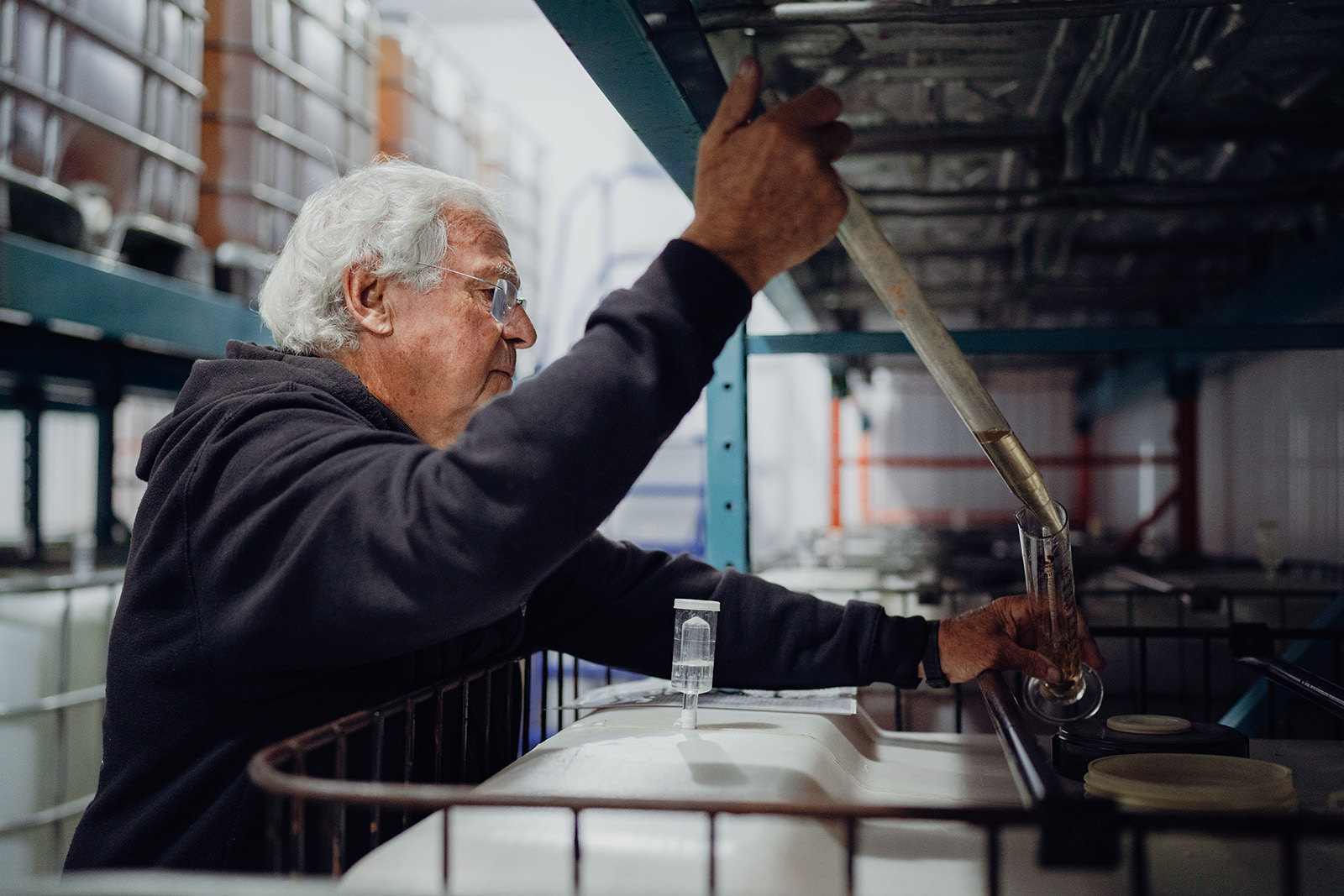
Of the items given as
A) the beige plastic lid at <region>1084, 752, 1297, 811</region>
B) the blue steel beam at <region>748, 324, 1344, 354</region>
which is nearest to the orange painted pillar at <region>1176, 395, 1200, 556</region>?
the blue steel beam at <region>748, 324, 1344, 354</region>

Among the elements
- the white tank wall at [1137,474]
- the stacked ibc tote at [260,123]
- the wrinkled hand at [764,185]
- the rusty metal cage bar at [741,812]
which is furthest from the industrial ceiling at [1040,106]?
the white tank wall at [1137,474]

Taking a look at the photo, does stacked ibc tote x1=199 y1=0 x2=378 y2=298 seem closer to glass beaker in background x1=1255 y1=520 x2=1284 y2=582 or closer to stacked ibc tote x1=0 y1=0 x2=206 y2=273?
stacked ibc tote x1=0 y1=0 x2=206 y2=273

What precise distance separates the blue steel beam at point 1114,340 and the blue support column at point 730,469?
0.52ft

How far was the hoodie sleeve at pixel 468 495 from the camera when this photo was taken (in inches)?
30.2

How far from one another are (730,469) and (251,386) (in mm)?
1036

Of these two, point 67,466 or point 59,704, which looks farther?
point 67,466

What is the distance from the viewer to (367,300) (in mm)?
1230

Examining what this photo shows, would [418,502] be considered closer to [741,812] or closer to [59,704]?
[741,812]

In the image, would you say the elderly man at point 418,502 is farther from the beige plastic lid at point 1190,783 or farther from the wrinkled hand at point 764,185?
the beige plastic lid at point 1190,783

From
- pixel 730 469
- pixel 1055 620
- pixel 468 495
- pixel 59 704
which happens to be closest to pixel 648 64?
pixel 468 495

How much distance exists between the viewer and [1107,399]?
7293 millimetres

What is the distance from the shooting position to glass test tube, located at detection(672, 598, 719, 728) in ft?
3.93

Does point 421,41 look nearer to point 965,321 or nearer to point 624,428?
point 965,321

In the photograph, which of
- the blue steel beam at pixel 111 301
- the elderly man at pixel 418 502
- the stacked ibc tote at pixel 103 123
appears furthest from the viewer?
the stacked ibc tote at pixel 103 123
